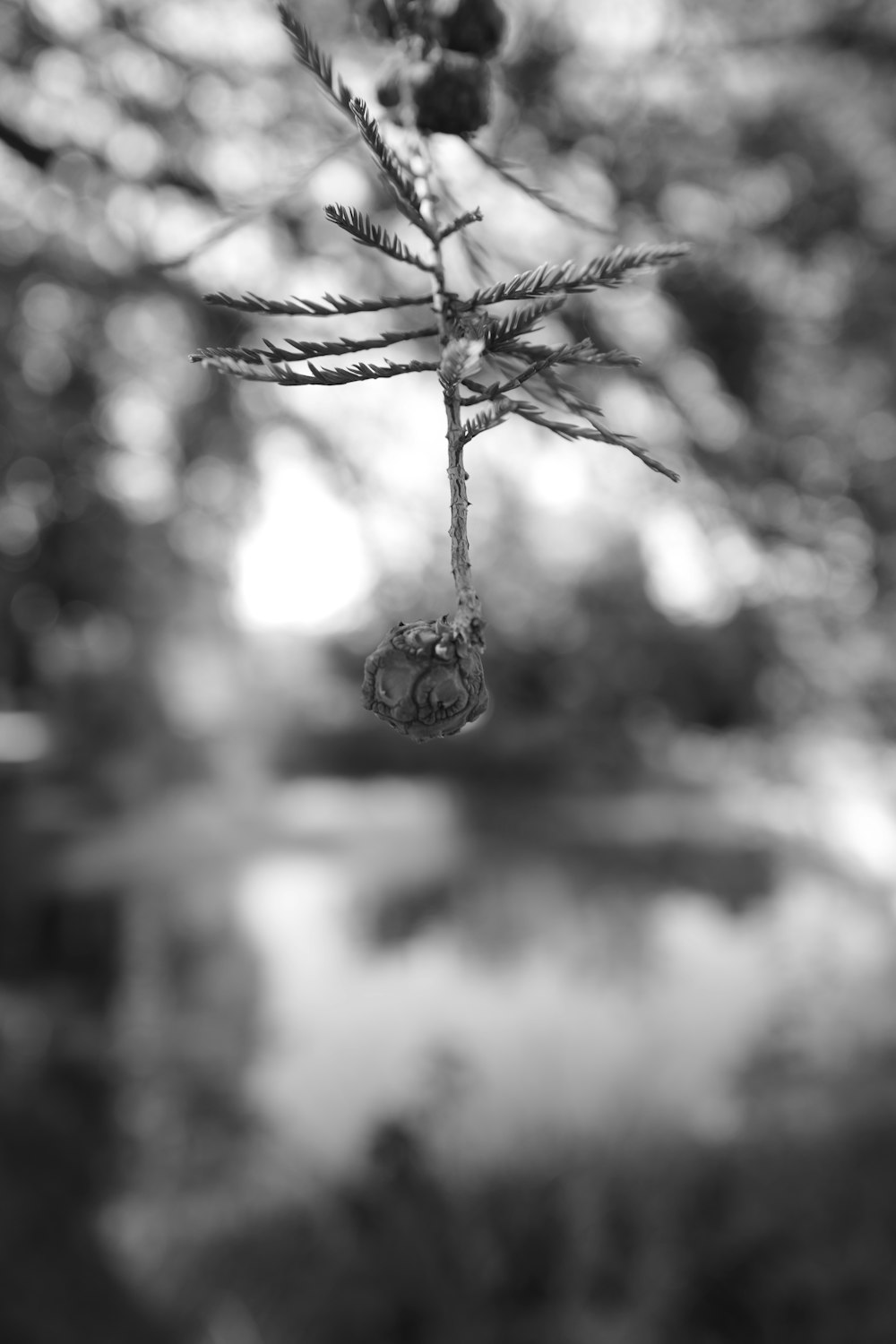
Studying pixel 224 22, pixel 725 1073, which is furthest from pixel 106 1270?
pixel 224 22

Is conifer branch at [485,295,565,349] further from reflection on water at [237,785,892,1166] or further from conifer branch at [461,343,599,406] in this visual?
reflection on water at [237,785,892,1166]

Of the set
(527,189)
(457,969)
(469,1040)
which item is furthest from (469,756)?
(527,189)

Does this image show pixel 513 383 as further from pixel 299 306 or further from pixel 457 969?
pixel 457 969

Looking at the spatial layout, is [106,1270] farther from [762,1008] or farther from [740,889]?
[740,889]

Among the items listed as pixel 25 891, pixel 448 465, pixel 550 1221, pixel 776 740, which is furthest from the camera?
pixel 25 891

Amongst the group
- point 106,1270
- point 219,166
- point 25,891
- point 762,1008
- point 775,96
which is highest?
point 775,96

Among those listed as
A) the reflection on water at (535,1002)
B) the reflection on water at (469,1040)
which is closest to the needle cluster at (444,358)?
the reflection on water at (469,1040)

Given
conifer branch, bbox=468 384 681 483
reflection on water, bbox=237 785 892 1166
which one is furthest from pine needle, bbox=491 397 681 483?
reflection on water, bbox=237 785 892 1166
